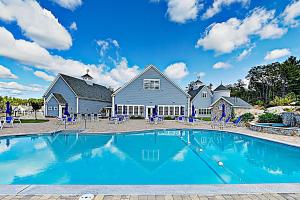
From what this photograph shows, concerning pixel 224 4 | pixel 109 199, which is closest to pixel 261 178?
pixel 109 199

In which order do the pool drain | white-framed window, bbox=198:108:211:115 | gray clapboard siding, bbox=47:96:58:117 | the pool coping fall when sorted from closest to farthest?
the pool drain, the pool coping, gray clapboard siding, bbox=47:96:58:117, white-framed window, bbox=198:108:211:115

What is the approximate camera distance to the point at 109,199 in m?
3.20

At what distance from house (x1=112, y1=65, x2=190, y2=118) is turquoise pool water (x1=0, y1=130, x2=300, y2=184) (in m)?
13.5

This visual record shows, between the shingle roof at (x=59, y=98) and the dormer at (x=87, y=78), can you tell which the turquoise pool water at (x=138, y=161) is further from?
the dormer at (x=87, y=78)

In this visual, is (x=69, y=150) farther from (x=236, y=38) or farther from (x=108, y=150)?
Result: (x=236, y=38)

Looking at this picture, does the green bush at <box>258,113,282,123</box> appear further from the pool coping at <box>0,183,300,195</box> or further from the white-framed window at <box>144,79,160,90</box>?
the pool coping at <box>0,183,300,195</box>

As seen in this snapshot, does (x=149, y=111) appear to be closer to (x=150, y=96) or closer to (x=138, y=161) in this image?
(x=150, y=96)

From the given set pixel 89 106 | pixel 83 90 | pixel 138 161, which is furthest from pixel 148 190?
pixel 83 90

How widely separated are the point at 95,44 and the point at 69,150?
16968mm

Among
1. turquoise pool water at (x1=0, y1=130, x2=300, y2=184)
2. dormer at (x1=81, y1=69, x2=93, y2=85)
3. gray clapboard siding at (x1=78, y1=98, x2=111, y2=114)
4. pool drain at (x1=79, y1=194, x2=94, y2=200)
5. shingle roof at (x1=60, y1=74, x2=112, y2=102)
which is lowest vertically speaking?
turquoise pool water at (x1=0, y1=130, x2=300, y2=184)

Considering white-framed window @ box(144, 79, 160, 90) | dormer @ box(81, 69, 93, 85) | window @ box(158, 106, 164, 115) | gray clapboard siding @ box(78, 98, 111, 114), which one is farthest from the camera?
dormer @ box(81, 69, 93, 85)

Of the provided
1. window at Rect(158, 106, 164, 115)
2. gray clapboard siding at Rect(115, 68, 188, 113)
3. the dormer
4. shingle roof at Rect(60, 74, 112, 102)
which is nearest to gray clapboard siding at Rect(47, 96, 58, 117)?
shingle roof at Rect(60, 74, 112, 102)

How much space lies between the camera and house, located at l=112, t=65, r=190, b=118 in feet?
83.4

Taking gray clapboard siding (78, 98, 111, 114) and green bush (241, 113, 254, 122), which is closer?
green bush (241, 113, 254, 122)
